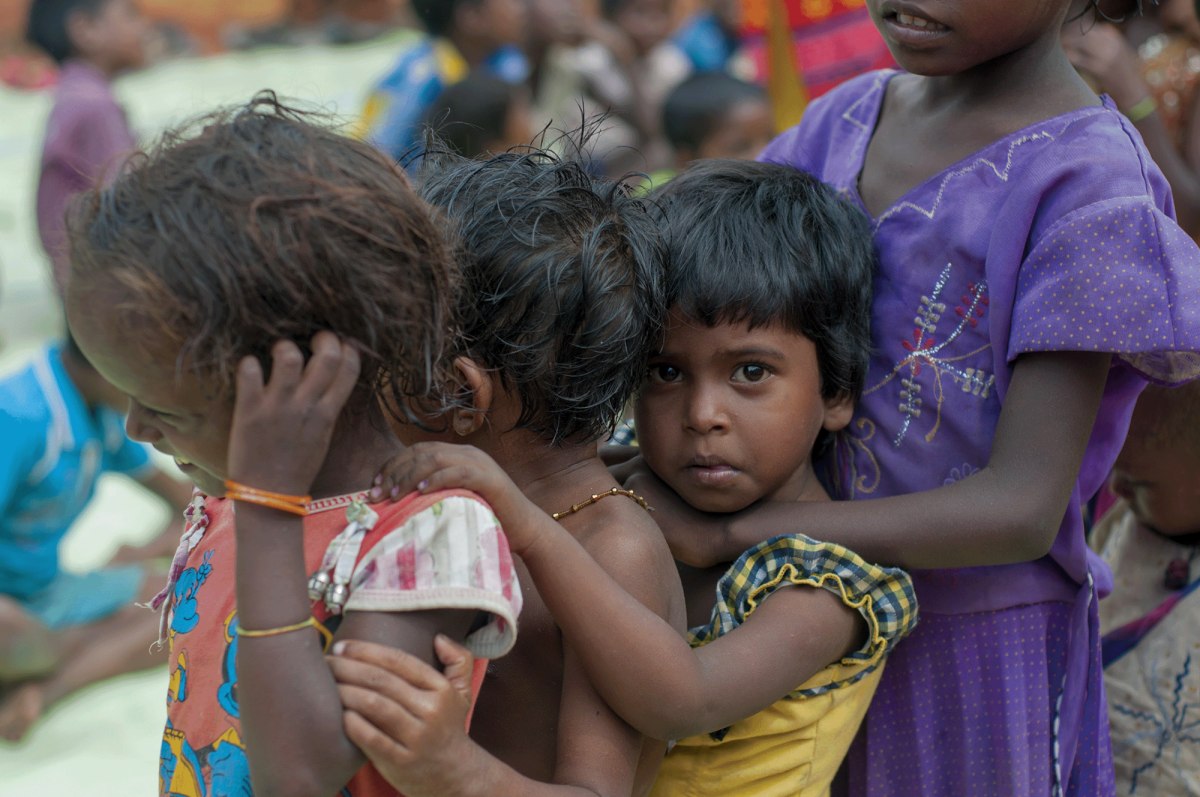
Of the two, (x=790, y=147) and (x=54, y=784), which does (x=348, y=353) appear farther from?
(x=54, y=784)

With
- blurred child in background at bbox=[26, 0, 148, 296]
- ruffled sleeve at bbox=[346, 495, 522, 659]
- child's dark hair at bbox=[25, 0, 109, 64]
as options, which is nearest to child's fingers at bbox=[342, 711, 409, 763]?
ruffled sleeve at bbox=[346, 495, 522, 659]

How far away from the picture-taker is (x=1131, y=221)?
1217 millimetres

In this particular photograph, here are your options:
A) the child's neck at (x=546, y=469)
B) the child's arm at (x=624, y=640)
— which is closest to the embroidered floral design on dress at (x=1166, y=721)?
the child's arm at (x=624, y=640)

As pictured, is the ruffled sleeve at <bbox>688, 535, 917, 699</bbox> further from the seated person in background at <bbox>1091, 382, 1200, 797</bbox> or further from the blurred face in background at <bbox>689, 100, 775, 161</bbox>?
the blurred face in background at <bbox>689, 100, 775, 161</bbox>

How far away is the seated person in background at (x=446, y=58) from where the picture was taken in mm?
5707

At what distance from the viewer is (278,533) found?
3.12 ft

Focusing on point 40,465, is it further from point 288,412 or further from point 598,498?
point 288,412

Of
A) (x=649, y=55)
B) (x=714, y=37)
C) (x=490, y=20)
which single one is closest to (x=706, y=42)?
(x=714, y=37)

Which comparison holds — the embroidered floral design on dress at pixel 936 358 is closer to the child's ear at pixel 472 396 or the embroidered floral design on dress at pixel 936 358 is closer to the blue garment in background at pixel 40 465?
the child's ear at pixel 472 396

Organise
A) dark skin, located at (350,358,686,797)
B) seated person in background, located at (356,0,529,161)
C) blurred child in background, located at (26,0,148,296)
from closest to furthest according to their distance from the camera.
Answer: dark skin, located at (350,358,686,797), blurred child in background, located at (26,0,148,296), seated person in background, located at (356,0,529,161)

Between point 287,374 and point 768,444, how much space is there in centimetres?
67

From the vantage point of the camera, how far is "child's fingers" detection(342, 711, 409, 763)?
94cm

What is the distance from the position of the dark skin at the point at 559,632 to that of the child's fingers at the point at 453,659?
4.7 inches

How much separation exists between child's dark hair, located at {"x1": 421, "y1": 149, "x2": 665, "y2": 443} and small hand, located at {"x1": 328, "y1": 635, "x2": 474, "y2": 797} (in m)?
0.40
